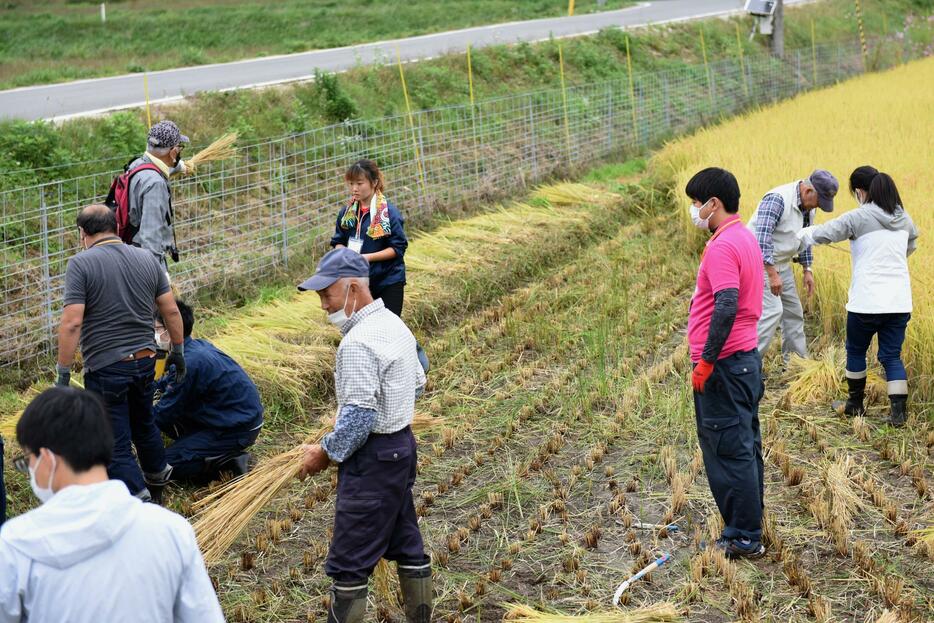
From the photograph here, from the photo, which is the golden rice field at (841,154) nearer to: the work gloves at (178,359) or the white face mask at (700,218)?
the white face mask at (700,218)

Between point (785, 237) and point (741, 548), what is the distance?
8.18 ft

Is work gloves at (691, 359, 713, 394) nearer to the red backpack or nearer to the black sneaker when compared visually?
the black sneaker

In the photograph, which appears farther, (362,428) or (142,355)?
(142,355)

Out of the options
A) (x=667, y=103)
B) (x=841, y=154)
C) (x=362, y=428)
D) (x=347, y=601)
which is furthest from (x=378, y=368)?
(x=667, y=103)

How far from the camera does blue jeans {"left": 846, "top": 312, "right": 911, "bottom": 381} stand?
5.33m

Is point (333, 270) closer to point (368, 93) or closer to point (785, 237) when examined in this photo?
point (785, 237)

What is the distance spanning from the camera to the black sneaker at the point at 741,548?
4.02 m

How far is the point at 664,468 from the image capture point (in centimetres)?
485

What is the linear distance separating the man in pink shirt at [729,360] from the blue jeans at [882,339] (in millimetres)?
1675

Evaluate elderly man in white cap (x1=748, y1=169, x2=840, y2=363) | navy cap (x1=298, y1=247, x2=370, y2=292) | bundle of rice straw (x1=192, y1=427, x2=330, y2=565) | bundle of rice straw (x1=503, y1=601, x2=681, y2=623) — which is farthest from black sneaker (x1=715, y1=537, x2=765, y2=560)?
navy cap (x1=298, y1=247, x2=370, y2=292)

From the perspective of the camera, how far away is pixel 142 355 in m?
4.28

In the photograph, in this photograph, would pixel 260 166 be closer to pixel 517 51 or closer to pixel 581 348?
pixel 581 348

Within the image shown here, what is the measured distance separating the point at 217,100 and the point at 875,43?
18866 mm

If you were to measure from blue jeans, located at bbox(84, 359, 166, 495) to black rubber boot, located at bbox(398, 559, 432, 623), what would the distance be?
4.70 feet
